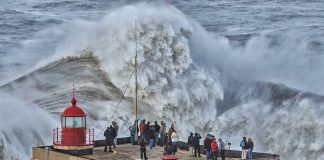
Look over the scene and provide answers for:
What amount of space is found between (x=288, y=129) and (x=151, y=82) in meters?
6.24

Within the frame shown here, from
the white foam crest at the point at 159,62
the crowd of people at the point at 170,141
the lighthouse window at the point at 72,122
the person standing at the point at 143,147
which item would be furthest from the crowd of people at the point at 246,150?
the white foam crest at the point at 159,62

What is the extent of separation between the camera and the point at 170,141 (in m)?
23.5

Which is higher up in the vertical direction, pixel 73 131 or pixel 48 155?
pixel 73 131

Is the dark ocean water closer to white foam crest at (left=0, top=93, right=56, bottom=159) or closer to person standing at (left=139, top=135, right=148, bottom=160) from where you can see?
white foam crest at (left=0, top=93, right=56, bottom=159)

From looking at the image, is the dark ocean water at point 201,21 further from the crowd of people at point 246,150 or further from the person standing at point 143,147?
the person standing at point 143,147

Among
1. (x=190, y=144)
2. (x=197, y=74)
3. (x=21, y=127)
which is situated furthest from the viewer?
(x=197, y=74)

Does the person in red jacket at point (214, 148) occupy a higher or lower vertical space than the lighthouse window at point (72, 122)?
lower

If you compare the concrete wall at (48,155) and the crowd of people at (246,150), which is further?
the crowd of people at (246,150)

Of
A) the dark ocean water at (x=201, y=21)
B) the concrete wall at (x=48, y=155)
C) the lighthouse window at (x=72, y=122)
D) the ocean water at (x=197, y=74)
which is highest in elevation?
the dark ocean water at (x=201, y=21)

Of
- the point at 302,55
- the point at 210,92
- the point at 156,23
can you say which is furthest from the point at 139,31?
the point at 302,55

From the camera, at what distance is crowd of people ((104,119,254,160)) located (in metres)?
22.9

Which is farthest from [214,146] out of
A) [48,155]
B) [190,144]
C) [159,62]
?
[159,62]

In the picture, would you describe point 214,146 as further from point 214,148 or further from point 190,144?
point 190,144

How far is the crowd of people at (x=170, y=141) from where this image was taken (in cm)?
2291
